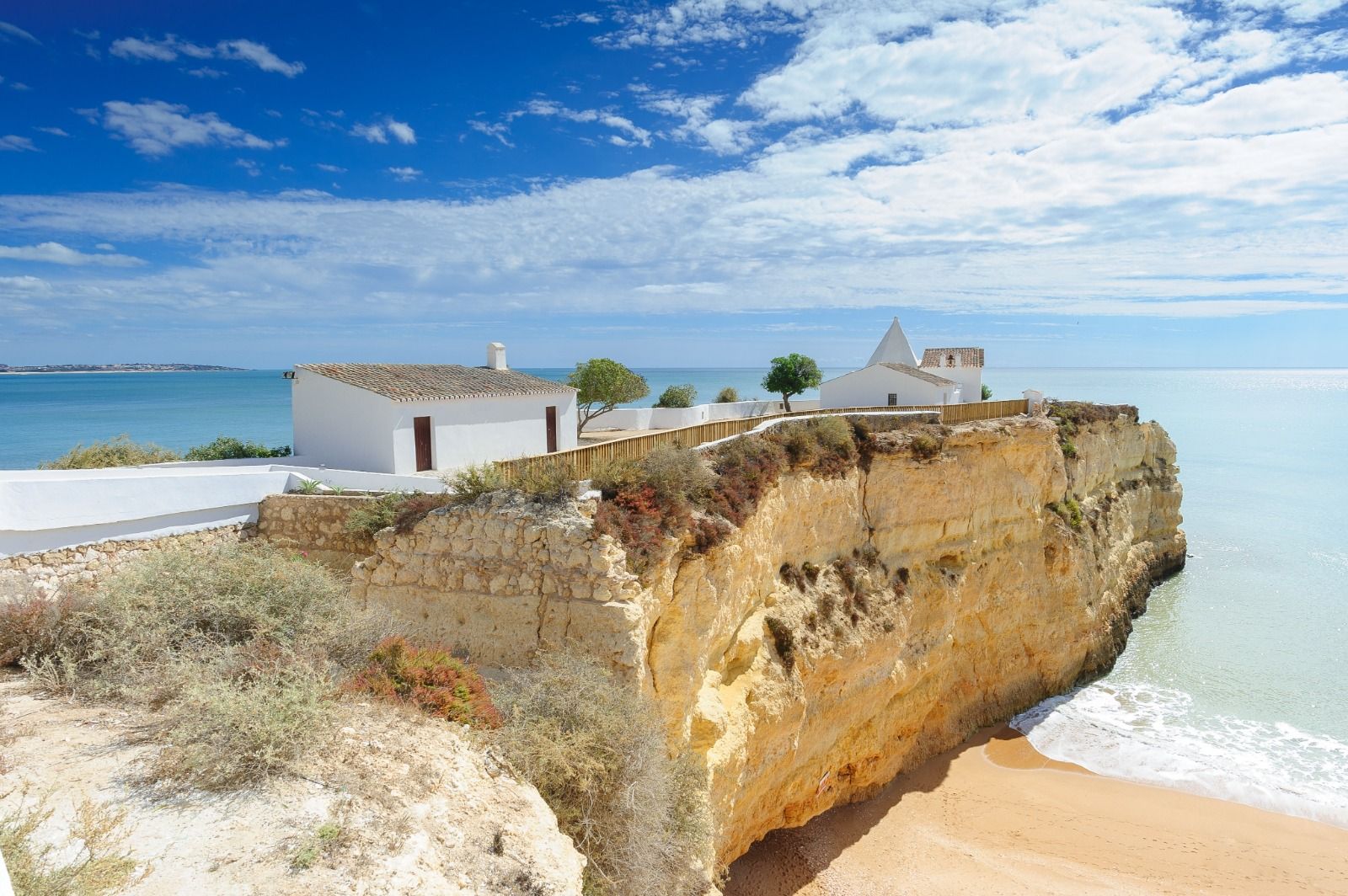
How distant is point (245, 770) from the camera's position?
18.3 ft

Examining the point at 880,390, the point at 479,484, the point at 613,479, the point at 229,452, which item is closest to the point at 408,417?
the point at 479,484

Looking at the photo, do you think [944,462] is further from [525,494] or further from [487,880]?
[487,880]

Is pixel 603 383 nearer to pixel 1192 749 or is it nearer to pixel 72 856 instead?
pixel 1192 749

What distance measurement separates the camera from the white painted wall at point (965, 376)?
3203 centimetres

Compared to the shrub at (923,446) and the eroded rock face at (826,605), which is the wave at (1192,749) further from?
the shrub at (923,446)

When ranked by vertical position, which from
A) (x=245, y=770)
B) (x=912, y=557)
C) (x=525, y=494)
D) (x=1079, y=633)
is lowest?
(x=1079, y=633)

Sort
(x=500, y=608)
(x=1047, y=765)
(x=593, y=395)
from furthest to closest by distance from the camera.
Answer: (x=593, y=395) < (x=1047, y=765) < (x=500, y=608)

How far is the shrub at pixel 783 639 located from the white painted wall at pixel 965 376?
21.5m

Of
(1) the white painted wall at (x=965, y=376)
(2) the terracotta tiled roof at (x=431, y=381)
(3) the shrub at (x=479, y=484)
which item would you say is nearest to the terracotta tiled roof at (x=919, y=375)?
(1) the white painted wall at (x=965, y=376)

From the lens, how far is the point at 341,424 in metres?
17.3

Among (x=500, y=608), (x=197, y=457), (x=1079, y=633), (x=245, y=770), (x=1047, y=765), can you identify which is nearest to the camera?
(x=245, y=770)

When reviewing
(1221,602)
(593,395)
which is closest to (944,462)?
(593,395)

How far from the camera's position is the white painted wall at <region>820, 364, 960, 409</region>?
90.2 ft

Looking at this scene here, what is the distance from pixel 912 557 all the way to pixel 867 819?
6.13 m
